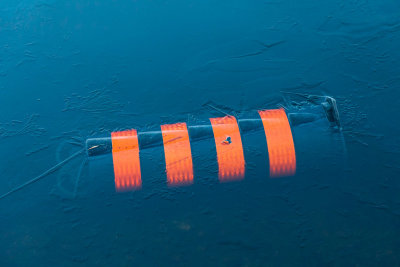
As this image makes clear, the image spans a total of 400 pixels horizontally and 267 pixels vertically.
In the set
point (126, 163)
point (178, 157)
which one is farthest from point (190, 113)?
point (126, 163)

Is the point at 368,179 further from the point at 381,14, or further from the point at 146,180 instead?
the point at 381,14

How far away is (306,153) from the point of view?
265 centimetres

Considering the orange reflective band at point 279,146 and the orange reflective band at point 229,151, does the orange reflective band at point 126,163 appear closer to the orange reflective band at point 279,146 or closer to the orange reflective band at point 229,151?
the orange reflective band at point 229,151

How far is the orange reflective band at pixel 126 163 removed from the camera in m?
2.61

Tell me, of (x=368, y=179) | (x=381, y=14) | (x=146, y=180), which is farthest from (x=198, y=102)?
(x=381, y=14)

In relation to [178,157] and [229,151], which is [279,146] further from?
[178,157]

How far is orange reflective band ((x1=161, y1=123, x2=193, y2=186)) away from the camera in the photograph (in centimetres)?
261

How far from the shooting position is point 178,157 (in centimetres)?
267

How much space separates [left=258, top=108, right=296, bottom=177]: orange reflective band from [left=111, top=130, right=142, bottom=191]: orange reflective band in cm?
83

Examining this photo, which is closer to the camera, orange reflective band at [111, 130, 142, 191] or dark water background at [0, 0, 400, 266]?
dark water background at [0, 0, 400, 266]

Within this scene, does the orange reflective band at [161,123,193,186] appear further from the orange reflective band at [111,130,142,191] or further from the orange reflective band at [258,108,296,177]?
the orange reflective band at [258,108,296,177]

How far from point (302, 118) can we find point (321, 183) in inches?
18.6

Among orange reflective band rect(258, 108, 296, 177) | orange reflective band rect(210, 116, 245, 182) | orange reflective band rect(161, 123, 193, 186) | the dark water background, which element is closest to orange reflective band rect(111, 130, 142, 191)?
the dark water background

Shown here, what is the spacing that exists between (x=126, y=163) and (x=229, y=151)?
25.5 inches
